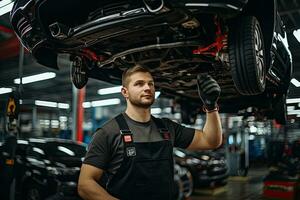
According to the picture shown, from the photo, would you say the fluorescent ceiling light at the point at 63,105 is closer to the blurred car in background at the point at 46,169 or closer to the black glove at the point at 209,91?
the blurred car in background at the point at 46,169

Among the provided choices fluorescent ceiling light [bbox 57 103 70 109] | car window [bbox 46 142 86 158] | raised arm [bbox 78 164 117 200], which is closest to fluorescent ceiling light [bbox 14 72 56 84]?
fluorescent ceiling light [bbox 57 103 70 109]

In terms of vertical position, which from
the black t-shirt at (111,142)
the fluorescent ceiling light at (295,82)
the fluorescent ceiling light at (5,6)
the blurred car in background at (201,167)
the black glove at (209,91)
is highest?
the fluorescent ceiling light at (5,6)

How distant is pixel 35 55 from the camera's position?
2.48 m

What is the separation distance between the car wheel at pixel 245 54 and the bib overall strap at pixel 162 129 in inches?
25.8

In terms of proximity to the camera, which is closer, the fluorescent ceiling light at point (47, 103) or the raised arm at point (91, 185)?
the raised arm at point (91, 185)

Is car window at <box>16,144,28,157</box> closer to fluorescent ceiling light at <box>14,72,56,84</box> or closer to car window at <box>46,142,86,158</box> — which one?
car window at <box>46,142,86,158</box>

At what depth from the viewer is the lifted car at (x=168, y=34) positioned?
169cm

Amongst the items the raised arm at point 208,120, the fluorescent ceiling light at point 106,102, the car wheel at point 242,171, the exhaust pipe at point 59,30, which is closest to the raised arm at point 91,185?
the raised arm at point 208,120

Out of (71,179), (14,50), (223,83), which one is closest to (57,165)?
(71,179)

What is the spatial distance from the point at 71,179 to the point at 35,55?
5.58 ft

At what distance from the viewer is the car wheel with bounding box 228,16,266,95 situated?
6.16 feet

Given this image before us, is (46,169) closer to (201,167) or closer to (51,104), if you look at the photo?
(201,167)

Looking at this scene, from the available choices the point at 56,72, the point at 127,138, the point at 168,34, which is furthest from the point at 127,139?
the point at 56,72

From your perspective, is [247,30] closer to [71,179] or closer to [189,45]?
[189,45]
